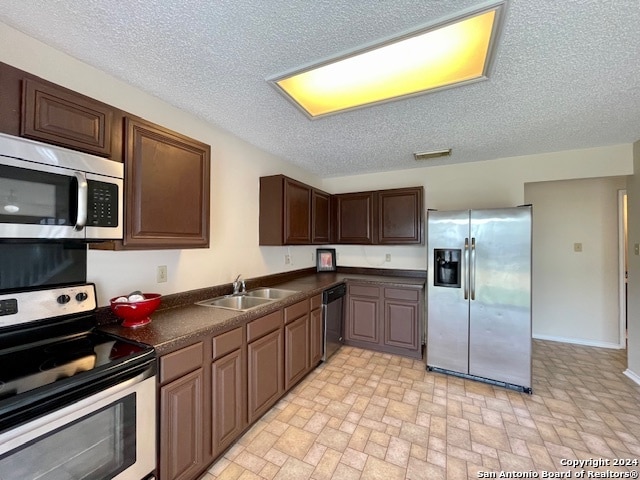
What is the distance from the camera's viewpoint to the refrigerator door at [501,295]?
241 centimetres

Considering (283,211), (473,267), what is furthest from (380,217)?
(283,211)

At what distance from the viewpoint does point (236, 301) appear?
7.91ft

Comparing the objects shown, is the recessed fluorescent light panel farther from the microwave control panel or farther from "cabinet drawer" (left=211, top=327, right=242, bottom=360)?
"cabinet drawer" (left=211, top=327, right=242, bottom=360)

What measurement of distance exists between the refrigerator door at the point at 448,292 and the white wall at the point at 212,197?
1.72 m

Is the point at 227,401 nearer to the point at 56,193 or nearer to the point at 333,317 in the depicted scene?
the point at 56,193

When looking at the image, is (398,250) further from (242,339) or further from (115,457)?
(115,457)

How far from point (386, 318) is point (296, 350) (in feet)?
4.30

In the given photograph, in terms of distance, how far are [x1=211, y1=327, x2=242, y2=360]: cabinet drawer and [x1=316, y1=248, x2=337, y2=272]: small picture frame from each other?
2.38 metres

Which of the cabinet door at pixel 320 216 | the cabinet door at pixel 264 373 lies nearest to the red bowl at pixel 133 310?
the cabinet door at pixel 264 373

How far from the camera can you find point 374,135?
2.55 metres

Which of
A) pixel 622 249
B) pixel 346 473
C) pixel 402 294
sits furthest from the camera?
pixel 622 249

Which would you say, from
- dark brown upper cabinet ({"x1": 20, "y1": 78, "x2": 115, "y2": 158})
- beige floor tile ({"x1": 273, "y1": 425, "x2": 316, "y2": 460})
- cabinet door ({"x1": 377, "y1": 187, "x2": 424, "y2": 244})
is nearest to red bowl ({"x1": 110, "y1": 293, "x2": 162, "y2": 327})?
dark brown upper cabinet ({"x1": 20, "y1": 78, "x2": 115, "y2": 158})

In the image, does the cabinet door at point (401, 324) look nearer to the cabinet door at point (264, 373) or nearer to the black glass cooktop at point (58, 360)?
the cabinet door at point (264, 373)

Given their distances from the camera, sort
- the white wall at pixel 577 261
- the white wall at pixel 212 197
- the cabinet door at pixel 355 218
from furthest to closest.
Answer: the cabinet door at pixel 355 218, the white wall at pixel 577 261, the white wall at pixel 212 197
